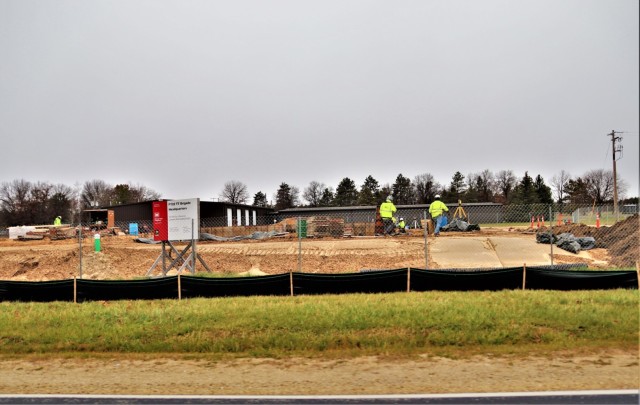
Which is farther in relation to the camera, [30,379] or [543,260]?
[543,260]

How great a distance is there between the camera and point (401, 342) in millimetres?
9773

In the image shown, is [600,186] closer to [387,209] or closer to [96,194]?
[387,209]

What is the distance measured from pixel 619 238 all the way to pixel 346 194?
288 feet

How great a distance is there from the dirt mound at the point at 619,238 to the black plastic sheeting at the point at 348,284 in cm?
696

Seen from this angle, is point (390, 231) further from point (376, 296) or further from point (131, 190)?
point (131, 190)

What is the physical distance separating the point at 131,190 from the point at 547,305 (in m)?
120

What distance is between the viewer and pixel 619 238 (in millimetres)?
25578

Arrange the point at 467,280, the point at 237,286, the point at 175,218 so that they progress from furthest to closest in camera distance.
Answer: the point at 175,218 < the point at 237,286 < the point at 467,280

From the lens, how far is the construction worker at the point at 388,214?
26391mm

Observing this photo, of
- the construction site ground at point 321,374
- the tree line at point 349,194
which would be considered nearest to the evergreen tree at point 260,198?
the tree line at point 349,194

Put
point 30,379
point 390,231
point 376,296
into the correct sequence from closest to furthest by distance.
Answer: point 30,379
point 376,296
point 390,231

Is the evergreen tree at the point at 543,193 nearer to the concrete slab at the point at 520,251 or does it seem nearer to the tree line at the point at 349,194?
the tree line at the point at 349,194

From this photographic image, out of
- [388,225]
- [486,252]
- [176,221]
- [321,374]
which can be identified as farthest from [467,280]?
[388,225]

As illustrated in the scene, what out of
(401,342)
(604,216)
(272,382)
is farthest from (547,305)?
(604,216)
